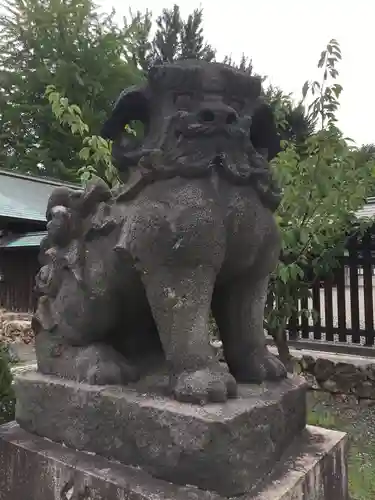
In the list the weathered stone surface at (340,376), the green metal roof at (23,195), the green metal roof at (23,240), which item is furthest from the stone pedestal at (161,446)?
the green metal roof at (23,240)

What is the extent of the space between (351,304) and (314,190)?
7.11ft

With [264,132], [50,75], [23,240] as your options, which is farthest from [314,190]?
[50,75]

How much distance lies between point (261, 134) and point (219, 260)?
1.42 feet

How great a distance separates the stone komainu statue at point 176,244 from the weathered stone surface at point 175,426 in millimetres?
58

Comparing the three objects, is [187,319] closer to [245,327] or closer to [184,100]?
[245,327]

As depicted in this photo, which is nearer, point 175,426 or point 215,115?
point 175,426

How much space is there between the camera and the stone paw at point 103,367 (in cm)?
124

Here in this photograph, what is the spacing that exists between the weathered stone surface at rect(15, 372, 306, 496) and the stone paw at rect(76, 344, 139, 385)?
0.10ft

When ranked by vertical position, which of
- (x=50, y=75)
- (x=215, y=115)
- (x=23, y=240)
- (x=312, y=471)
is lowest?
(x=312, y=471)

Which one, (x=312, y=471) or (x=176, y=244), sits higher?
(x=176, y=244)

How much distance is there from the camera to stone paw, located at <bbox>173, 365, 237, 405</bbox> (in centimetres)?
107

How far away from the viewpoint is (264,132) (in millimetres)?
1312

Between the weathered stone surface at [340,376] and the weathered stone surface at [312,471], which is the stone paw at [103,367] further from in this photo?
the weathered stone surface at [340,376]

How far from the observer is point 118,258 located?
1.22 meters
